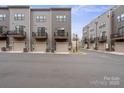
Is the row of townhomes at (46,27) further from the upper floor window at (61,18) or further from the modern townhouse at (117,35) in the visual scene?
the modern townhouse at (117,35)

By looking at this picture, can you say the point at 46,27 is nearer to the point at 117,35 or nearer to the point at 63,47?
the point at 63,47

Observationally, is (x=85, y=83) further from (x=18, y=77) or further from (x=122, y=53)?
(x=122, y=53)

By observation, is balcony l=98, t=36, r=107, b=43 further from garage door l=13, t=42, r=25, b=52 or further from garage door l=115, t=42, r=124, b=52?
garage door l=13, t=42, r=25, b=52

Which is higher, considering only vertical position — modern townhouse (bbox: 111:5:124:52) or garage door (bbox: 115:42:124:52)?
modern townhouse (bbox: 111:5:124:52)

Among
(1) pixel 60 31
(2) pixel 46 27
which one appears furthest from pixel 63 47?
(2) pixel 46 27

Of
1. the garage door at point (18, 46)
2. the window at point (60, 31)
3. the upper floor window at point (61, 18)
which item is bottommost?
the garage door at point (18, 46)

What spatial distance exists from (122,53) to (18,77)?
4590 mm

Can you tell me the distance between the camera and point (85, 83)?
12.6 feet

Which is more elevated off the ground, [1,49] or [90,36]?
[90,36]

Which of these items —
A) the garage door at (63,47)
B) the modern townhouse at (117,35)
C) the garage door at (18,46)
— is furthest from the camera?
the garage door at (63,47)

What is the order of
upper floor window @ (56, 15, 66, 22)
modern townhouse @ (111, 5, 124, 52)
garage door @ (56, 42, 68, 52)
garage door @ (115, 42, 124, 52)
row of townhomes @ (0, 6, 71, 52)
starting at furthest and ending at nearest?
1. upper floor window @ (56, 15, 66, 22)
2. row of townhomes @ (0, 6, 71, 52)
3. garage door @ (56, 42, 68, 52)
4. garage door @ (115, 42, 124, 52)
5. modern townhouse @ (111, 5, 124, 52)

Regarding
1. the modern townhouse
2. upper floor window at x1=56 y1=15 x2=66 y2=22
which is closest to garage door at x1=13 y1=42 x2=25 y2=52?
the modern townhouse

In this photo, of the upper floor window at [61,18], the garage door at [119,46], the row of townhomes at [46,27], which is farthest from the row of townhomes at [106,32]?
the upper floor window at [61,18]
